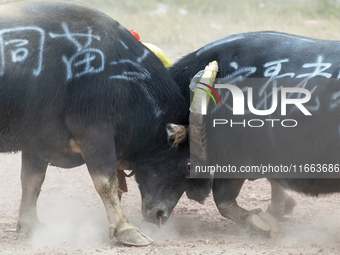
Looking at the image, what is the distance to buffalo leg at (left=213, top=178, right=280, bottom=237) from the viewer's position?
522 centimetres

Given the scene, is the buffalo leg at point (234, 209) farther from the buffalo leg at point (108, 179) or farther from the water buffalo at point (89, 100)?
the buffalo leg at point (108, 179)

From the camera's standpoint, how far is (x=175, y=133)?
502 cm

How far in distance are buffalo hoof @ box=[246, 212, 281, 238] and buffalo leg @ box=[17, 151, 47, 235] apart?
1665 mm

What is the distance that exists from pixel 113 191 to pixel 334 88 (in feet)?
5.65

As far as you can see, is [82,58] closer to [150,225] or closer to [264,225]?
[150,225]

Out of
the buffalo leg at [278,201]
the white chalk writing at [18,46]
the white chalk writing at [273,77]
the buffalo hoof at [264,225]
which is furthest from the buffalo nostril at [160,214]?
the white chalk writing at [18,46]

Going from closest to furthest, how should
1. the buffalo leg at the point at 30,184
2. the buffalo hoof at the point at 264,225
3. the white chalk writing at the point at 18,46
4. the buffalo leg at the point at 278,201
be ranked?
the white chalk writing at the point at 18,46 → the buffalo hoof at the point at 264,225 → the buffalo leg at the point at 30,184 → the buffalo leg at the point at 278,201

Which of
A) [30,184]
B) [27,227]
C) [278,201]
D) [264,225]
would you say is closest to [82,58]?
[30,184]

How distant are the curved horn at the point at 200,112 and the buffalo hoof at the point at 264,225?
0.61m

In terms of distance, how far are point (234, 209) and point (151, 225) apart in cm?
68

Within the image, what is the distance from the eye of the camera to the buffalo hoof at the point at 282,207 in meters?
5.72

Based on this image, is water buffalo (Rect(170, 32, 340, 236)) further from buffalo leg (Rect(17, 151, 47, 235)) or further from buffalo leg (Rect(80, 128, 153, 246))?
buffalo leg (Rect(17, 151, 47, 235))

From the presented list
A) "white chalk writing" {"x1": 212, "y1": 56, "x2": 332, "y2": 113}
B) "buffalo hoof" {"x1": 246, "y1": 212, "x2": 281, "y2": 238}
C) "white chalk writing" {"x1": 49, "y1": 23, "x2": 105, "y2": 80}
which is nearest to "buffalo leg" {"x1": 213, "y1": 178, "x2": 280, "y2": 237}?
"buffalo hoof" {"x1": 246, "y1": 212, "x2": 281, "y2": 238}

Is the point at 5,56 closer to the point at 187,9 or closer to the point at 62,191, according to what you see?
the point at 62,191
